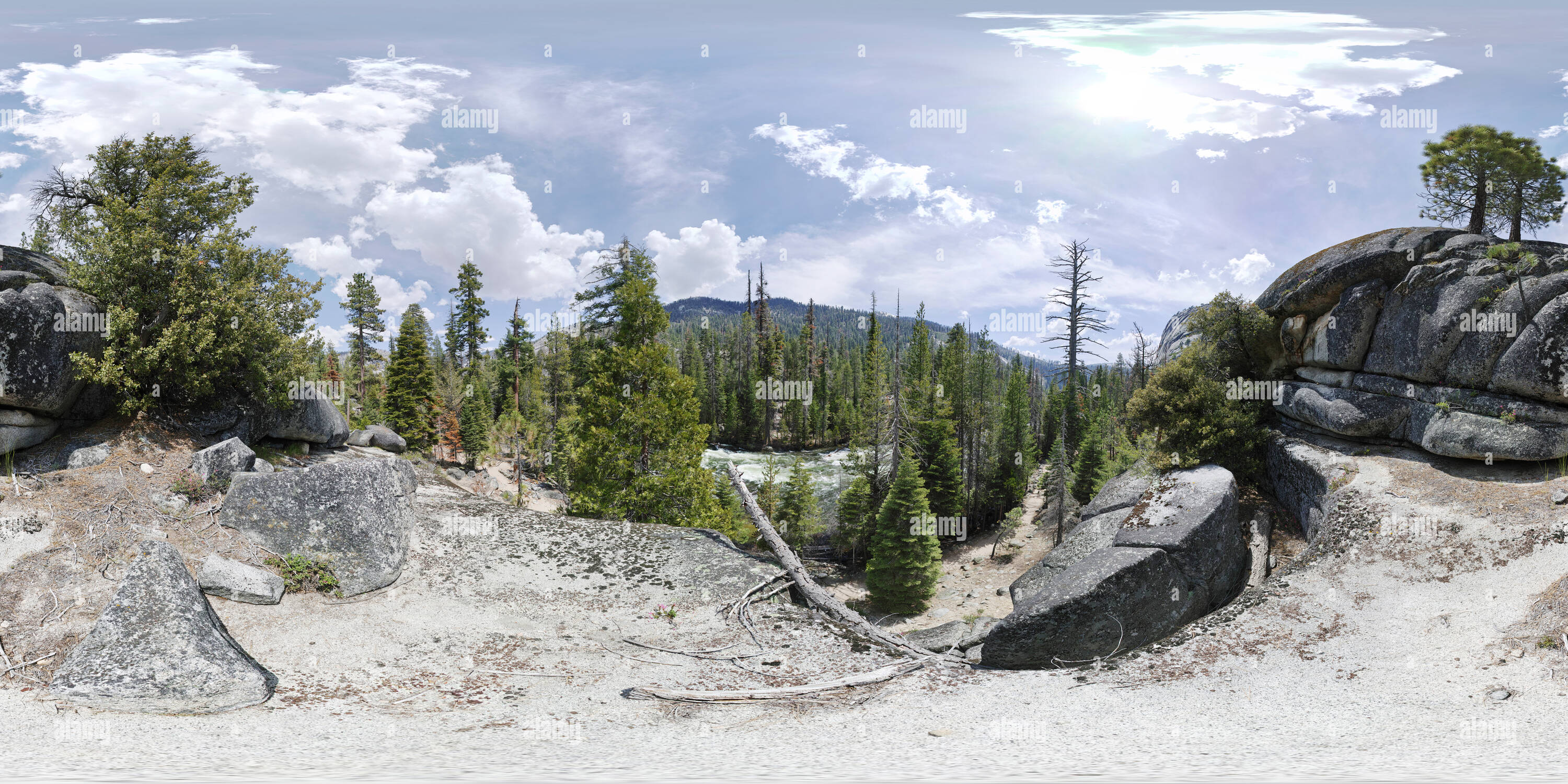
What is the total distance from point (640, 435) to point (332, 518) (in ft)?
24.2

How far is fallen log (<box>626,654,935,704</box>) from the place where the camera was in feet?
25.8

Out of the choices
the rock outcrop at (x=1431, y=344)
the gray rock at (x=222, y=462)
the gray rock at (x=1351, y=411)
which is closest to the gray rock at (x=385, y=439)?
the gray rock at (x=222, y=462)

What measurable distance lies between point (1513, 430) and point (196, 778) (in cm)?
2389

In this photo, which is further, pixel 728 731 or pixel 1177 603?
pixel 1177 603

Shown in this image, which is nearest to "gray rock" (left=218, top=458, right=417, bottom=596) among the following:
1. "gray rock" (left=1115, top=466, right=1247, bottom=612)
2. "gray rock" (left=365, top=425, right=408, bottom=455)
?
"gray rock" (left=365, top=425, right=408, bottom=455)

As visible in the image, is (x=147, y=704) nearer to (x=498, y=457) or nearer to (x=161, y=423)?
(x=161, y=423)

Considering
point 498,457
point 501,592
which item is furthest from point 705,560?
point 498,457

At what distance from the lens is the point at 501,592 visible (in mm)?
11211

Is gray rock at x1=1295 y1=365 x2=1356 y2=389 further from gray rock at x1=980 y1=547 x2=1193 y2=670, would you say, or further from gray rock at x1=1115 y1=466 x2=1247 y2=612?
gray rock at x1=980 y1=547 x2=1193 y2=670

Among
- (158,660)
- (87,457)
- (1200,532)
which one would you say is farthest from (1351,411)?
(87,457)

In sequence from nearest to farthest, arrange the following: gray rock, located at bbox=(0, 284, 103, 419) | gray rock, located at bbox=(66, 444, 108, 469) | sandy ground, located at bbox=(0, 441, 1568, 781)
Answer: sandy ground, located at bbox=(0, 441, 1568, 781)
gray rock, located at bbox=(0, 284, 103, 419)
gray rock, located at bbox=(66, 444, 108, 469)

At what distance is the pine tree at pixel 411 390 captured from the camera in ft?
135

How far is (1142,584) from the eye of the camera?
11.8 meters

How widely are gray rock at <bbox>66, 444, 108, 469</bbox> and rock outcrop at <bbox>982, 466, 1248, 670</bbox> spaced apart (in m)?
17.1
